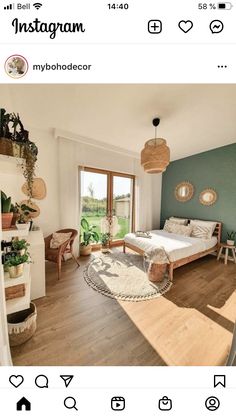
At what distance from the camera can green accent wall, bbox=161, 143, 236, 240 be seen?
3.25m

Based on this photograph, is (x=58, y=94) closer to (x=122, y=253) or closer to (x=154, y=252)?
(x=154, y=252)

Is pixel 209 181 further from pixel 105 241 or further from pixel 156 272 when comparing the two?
pixel 105 241

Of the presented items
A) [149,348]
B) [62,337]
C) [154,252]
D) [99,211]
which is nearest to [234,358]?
[149,348]

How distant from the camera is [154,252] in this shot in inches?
94.3

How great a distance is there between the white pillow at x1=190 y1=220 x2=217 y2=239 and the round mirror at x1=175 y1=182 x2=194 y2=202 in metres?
0.80

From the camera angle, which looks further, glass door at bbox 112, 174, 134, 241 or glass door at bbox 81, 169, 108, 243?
glass door at bbox 112, 174, 134, 241
